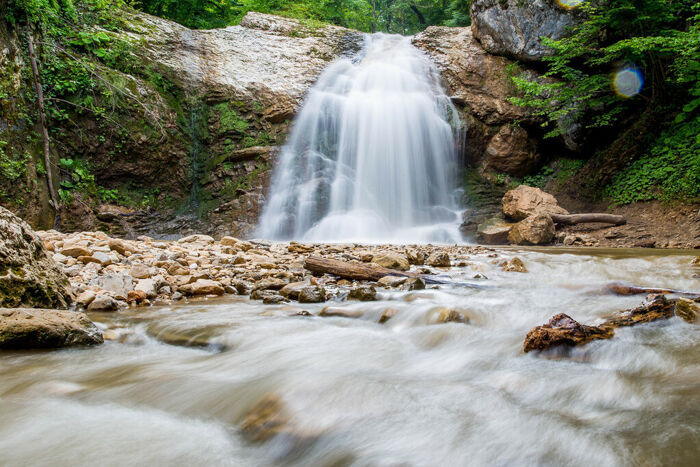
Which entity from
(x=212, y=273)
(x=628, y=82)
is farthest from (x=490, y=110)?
(x=212, y=273)

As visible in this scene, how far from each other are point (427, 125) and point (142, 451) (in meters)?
12.2

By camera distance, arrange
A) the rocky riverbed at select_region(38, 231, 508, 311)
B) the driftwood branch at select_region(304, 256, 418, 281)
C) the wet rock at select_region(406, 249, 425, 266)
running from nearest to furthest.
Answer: the rocky riverbed at select_region(38, 231, 508, 311) → the driftwood branch at select_region(304, 256, 418, 281) → the wet rock at select_region(406, 249, 425, 266)

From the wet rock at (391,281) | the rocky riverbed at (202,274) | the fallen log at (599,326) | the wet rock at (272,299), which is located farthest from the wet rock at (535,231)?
the wet rock at (272,299)

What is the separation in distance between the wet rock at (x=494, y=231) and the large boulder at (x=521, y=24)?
17.9ft

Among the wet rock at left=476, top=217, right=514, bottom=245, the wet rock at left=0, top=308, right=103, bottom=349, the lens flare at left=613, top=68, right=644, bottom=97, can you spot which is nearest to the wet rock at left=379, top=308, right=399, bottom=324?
the wet rock at left=0, top=308, right=103, bottom=349

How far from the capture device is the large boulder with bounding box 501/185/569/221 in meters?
9.48

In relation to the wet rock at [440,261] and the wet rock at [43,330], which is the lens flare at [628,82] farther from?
the wet rock at [43,330]

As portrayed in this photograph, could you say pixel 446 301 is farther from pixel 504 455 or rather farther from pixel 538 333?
pixel 504 455

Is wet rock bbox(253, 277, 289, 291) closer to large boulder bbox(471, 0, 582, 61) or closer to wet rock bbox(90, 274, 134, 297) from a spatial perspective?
wet rock bbox(90, 274, 134, 297)

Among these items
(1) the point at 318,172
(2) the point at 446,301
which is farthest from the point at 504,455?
(1) the point at 318,172

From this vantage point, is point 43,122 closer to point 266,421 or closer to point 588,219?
point 266,421

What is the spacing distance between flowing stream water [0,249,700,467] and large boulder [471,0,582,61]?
36.2 ft

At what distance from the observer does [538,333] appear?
7.20 ft

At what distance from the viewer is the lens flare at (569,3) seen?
35.0 feet
